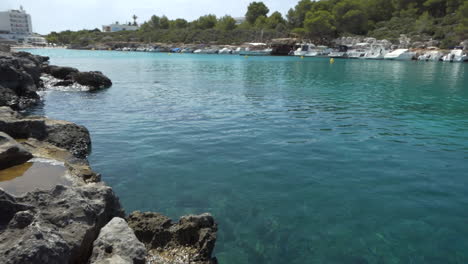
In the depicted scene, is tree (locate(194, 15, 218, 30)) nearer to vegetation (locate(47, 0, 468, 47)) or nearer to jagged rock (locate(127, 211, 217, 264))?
vegetation (locate(47, 0, 468, 47))

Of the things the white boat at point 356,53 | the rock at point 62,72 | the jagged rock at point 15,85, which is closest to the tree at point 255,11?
the white boat at point 356,53

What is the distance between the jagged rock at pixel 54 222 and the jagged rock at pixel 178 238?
0.74 m

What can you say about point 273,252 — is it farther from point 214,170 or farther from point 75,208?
point 214,170

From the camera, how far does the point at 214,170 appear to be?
1098cm

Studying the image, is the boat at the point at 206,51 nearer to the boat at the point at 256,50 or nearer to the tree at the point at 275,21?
the boat at the point at 256,50

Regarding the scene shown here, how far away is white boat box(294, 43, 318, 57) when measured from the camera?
10644 centimetres

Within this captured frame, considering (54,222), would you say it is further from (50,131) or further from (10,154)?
(50,131)

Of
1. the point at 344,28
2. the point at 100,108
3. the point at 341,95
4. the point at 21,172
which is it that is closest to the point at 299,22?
the point at 344,28

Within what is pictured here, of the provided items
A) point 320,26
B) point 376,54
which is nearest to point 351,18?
point 320,26

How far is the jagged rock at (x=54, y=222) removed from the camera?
3.97 meters

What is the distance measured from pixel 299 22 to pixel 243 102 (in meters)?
139

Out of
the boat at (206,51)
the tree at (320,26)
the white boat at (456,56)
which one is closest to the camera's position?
the white boat at (456,56)

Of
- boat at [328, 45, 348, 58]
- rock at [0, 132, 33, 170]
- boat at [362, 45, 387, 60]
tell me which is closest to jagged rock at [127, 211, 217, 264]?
rock at [0, 132, 33, 170]

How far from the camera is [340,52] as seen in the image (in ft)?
336
